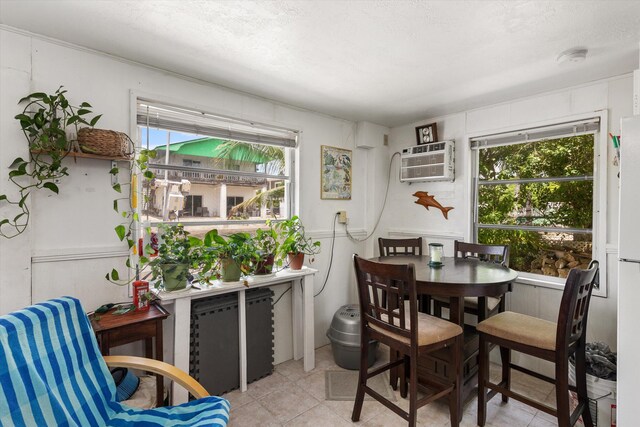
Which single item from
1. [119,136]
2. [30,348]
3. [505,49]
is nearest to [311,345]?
[30,348]

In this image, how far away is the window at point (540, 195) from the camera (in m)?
2.55

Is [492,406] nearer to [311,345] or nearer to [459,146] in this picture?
[311,345]

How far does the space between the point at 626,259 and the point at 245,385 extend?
2.48 metres

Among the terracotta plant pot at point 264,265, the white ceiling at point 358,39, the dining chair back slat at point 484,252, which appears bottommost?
the terracotta plant pot at point 264,265

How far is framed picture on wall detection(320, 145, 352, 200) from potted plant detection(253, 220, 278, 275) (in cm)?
86

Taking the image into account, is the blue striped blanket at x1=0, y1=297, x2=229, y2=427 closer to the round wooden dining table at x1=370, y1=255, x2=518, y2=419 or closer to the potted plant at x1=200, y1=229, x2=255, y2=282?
the potted plant at x1=200, y1=229, x2=255, y2=282

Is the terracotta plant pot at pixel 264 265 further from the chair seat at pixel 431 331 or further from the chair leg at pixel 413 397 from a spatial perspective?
the chair leg at pixel 413 397

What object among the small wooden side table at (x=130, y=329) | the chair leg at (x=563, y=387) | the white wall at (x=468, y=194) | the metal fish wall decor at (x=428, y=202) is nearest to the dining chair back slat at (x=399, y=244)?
the white wall at (x=468, y=194)

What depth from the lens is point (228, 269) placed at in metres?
2.36

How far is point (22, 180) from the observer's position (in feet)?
5.85

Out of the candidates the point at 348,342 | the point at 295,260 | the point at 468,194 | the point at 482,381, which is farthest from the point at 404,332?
the point at 468,194

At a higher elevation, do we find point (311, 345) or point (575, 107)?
point (575, 107)

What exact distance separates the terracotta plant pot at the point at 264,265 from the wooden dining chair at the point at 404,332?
87 cm

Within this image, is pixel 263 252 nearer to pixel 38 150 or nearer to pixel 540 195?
pixel 38 150
